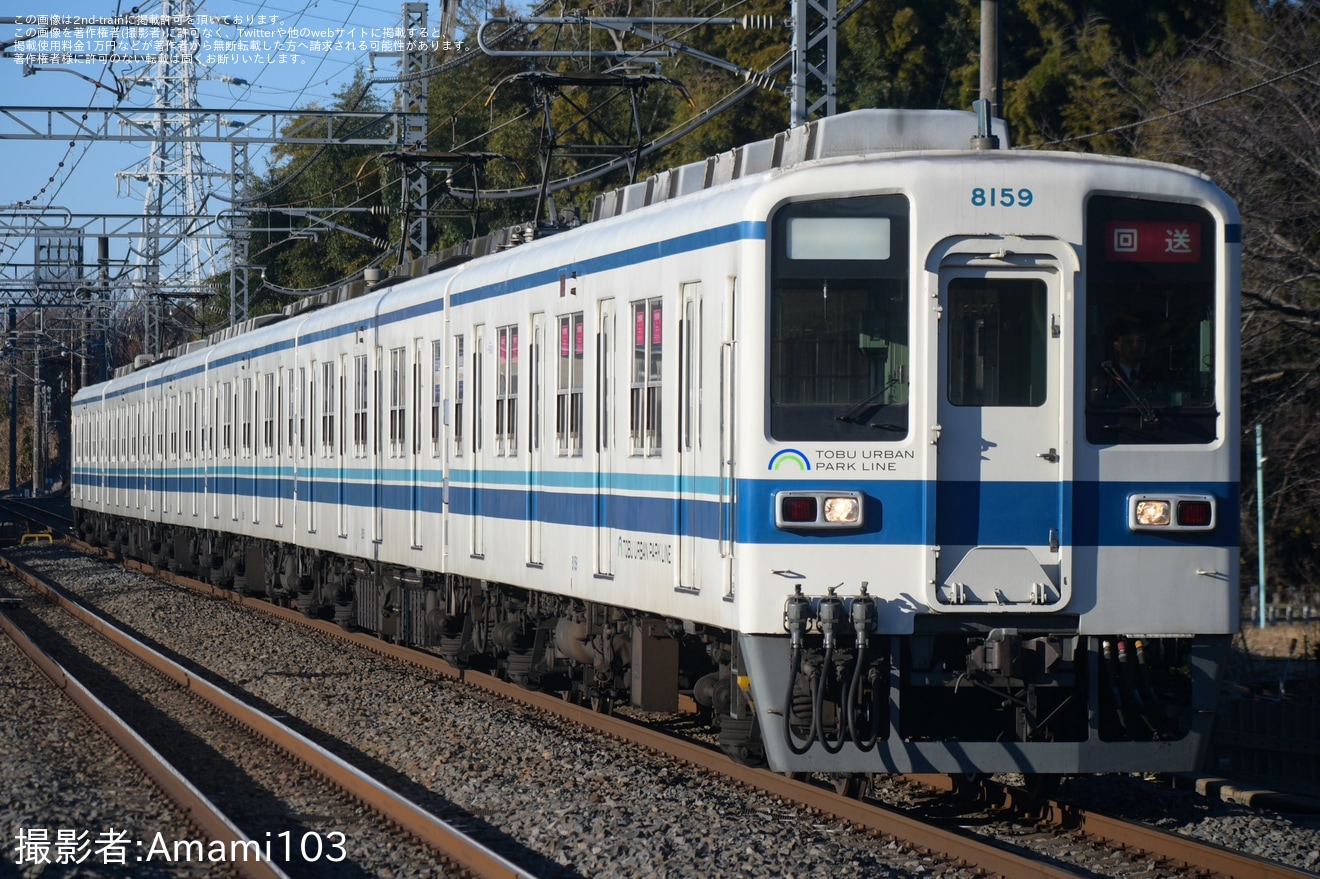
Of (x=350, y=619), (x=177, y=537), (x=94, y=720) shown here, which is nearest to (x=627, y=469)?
(x=94, y=720)

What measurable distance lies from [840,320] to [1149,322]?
1336 mm

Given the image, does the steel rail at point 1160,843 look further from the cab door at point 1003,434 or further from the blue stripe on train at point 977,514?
the blue stripe on train at point 977,514

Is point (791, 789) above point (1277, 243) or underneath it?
underneath

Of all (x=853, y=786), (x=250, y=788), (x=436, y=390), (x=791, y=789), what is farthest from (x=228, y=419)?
(x=853, y=786)

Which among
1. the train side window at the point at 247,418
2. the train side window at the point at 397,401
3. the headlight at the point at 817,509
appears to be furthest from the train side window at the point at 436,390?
the train side window at the point at 247,418

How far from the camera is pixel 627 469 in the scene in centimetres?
990

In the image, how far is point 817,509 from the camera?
7906 millimetres

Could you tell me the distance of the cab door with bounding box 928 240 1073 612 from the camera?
7.91 meters

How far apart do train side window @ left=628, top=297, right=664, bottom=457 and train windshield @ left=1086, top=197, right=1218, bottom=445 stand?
7.49 feet

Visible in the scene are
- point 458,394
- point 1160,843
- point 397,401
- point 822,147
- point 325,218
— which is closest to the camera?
point 1160,843

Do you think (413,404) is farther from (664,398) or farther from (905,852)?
(905,852)

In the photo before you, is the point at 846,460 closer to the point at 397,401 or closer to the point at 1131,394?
the point at 1131,394

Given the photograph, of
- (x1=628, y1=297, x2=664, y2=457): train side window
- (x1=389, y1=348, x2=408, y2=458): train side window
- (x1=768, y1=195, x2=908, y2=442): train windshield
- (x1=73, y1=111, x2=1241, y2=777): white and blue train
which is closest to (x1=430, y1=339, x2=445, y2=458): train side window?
(x1=389, y1=348, x2=408, y2=458): train side window

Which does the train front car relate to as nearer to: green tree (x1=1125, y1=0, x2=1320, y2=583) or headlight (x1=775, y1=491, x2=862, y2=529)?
headlight (x1=775, y1=491, x2=862, y2=529)
